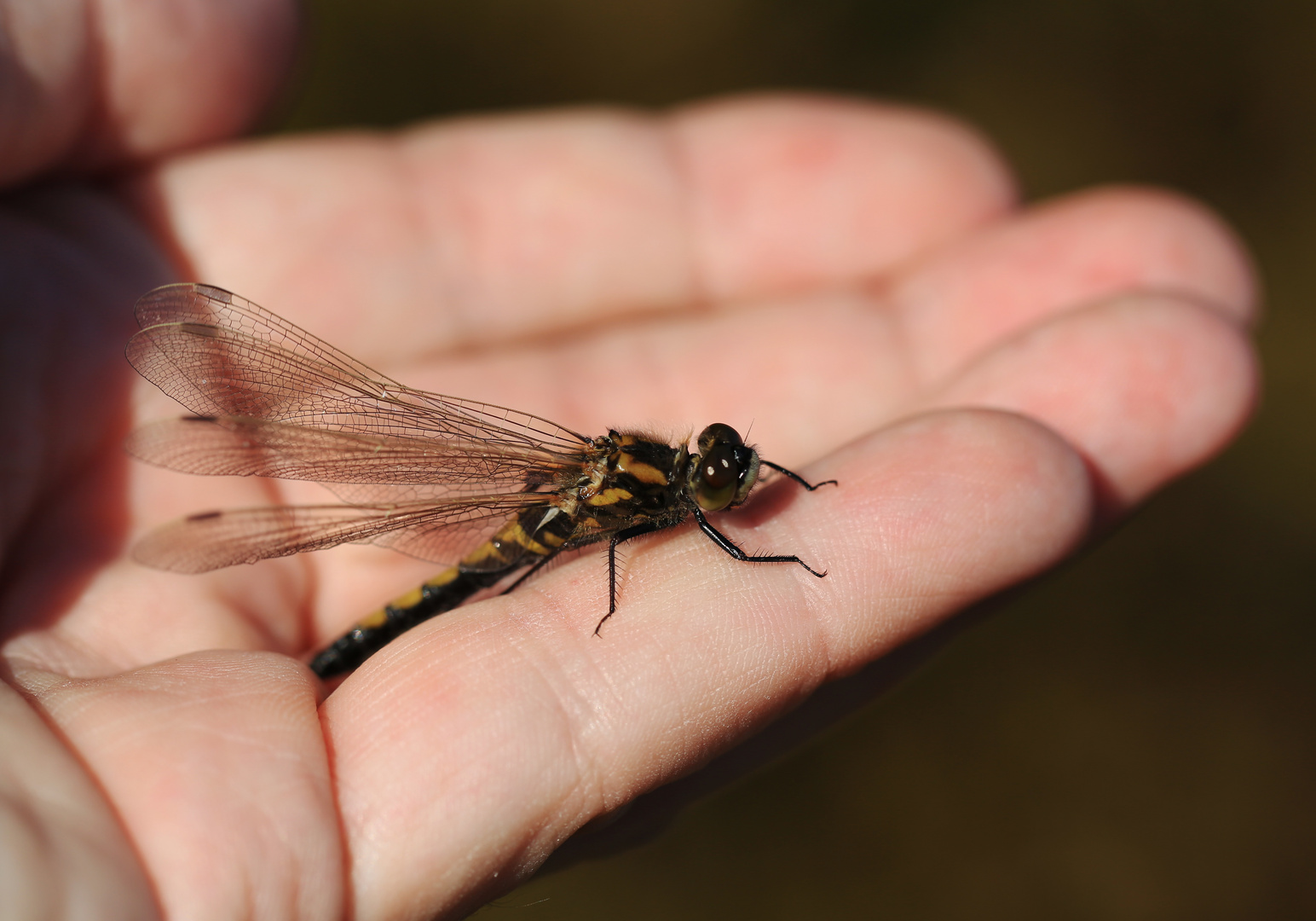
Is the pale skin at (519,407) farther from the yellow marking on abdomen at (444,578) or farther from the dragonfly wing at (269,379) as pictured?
the dragonfly wing at (269,379)

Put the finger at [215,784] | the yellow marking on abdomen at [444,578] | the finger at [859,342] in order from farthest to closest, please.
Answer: the finger at [859,342] → the yellow marking on abdomen at [444,578] → the finger at [215,784]

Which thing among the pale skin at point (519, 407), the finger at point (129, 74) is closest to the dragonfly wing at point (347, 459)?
the pale skin at point (519, 407)

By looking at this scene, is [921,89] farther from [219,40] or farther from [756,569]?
[756,569]

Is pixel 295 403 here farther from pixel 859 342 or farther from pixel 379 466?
pixel 859 342

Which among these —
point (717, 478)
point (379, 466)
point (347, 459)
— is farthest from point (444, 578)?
point (717, 478)

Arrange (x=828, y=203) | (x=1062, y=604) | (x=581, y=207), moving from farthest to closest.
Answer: (x=1062, y=604), (x=828, y=203), (x=581, y=207)

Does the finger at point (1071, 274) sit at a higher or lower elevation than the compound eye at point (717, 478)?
higher
